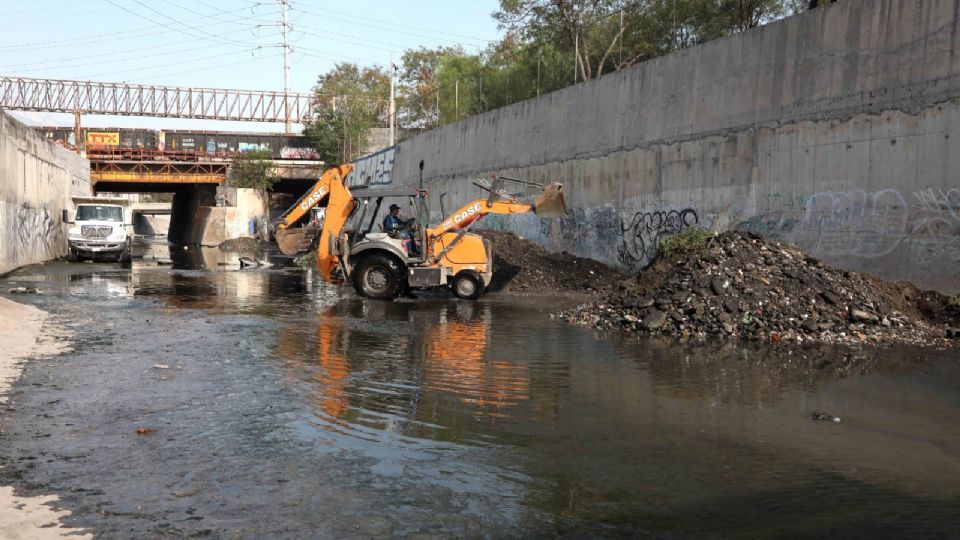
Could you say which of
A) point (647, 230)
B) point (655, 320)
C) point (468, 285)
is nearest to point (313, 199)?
point (468, 285)

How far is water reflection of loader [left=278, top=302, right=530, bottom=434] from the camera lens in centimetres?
732

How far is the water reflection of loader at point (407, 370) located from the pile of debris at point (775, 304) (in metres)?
2.81

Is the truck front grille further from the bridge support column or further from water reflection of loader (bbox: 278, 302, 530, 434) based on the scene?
the bridge support column

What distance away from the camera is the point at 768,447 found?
20.6 ft

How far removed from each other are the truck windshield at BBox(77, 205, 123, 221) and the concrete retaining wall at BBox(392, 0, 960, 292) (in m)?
14.7

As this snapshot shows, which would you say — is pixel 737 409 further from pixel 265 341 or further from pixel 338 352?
pixel 265 341

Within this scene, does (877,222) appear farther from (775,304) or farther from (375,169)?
(375,169)

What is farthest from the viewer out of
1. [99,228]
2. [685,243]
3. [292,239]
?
[99,228]

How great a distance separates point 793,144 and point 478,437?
12.3m

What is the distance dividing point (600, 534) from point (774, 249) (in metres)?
10.6

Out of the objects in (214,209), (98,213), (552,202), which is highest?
(552,202)

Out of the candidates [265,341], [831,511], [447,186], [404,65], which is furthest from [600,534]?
[404,65]

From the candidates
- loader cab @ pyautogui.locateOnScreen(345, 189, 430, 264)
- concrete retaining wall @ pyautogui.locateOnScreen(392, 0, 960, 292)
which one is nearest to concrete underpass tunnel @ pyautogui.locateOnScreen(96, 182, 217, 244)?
concrete retaining wall @ pyautogui.locateOnScreen(392, 0, 960, 292)

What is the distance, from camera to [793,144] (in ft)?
53.2
